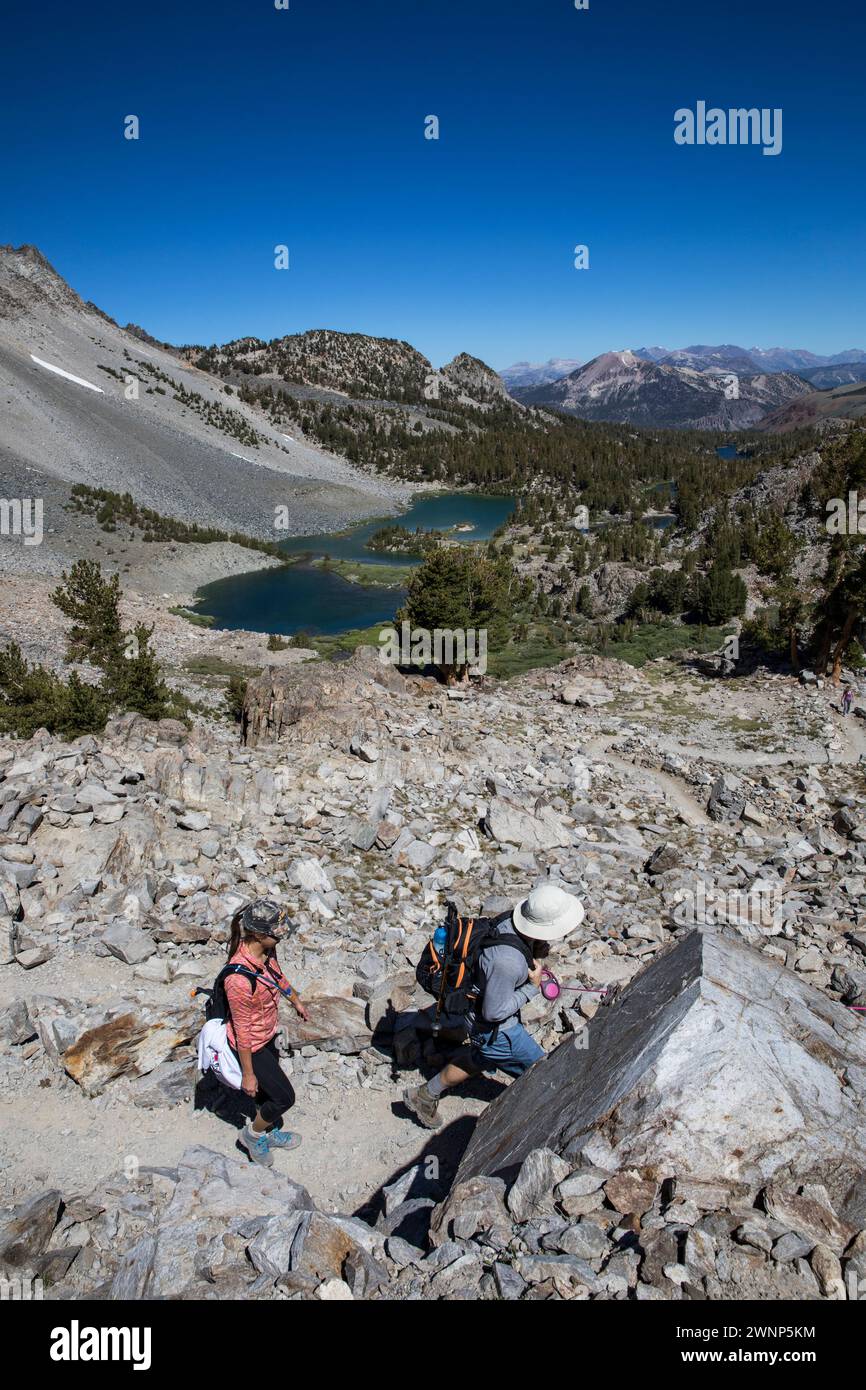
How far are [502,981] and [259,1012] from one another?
78.2 inches

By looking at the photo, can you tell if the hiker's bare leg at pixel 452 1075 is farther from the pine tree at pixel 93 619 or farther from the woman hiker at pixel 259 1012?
the pine tree at pixel 93 619

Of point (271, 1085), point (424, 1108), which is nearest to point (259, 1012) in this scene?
point (271, 1085)

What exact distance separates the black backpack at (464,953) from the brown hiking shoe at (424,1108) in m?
1.13

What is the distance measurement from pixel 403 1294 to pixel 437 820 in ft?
29.4

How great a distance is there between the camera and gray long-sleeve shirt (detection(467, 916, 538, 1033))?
5527 mm

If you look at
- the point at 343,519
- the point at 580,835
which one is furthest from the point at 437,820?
the point at 343,519

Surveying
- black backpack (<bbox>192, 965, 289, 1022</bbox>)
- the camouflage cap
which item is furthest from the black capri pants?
the camouflage cap

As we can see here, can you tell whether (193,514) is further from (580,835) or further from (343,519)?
(580,835)

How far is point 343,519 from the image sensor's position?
287 feet

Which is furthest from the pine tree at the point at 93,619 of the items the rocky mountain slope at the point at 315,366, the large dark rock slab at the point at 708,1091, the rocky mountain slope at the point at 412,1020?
the rocky mountain slope at the point at 315,366

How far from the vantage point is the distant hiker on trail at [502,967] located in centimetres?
551

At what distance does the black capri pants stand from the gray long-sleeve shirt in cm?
185

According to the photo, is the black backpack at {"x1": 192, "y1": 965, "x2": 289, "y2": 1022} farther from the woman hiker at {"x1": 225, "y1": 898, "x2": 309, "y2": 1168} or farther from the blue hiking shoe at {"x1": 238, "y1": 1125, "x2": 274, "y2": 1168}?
the blue hiking shoe at {"x1": 238, "y1": 1125, "x2": 274, "y2": 1168}

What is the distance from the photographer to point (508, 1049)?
19.3 feet
